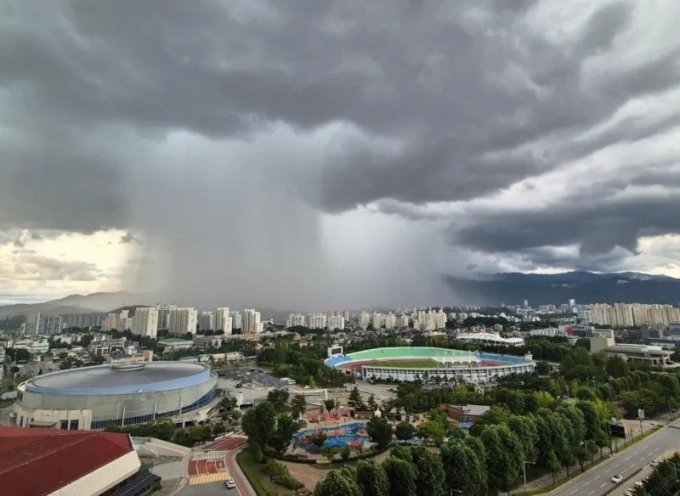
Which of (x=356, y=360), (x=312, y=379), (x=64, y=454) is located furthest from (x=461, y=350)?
(x=64, y=454)

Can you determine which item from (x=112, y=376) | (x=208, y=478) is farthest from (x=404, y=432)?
(x=112, y=376)

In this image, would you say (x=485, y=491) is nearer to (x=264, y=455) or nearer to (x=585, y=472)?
(x=585, y=472)

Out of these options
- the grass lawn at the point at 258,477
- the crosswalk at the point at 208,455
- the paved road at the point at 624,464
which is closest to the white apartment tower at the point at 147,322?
the crosswalk at the point at 208,455

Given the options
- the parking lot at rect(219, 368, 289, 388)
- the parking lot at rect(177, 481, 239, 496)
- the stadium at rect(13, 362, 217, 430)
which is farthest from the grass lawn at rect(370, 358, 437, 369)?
the parking lot at rect(177, 481, 239, 496)

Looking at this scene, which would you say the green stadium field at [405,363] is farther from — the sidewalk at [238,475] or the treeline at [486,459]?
the sidewalk at [238,475]

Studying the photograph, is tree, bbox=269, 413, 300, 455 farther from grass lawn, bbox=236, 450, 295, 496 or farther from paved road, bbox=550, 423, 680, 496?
paved road, bbox=550, 423, 680, 496

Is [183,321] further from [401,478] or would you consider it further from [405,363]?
[401,478]
